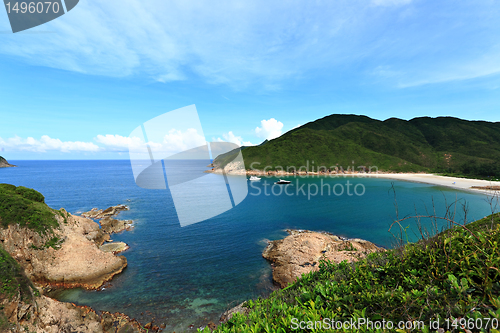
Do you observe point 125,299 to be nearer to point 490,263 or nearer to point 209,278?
point 209,278

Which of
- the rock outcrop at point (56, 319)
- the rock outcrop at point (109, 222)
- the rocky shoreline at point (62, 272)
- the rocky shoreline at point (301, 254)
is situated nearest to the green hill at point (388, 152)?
the rock outcrop at point (109, 222)

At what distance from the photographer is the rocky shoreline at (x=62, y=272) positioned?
11.0m

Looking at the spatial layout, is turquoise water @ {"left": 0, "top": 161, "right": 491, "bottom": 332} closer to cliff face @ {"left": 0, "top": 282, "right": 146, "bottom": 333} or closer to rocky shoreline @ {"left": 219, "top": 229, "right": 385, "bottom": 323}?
cliff face @ {"left": 0, "top": 282, "right": 146, "bottom": 333}

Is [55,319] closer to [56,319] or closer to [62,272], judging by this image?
[56,319]

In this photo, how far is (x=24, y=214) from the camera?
18672mm

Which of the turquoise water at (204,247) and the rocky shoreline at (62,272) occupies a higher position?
the rocky shoreline at (62,272)

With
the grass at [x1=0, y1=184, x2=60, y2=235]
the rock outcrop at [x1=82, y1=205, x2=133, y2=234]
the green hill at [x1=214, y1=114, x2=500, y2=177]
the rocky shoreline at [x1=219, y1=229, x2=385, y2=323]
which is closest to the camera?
the grass at [x1=0, y1=184, x2=60, y2=235]

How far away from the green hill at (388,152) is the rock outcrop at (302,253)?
308 ft

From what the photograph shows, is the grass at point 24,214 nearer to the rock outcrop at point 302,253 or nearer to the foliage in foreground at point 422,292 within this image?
the rock outcrop at point 302,253

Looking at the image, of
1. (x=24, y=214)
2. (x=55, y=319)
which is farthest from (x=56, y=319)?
(x=24, y=214)

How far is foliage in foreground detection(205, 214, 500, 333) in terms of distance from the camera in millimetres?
3723

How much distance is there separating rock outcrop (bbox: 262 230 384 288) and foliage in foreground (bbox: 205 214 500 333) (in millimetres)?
13576

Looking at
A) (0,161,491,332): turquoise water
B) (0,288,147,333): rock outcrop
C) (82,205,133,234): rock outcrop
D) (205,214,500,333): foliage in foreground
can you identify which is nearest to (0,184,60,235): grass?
(0,161,491,332): turquoise water

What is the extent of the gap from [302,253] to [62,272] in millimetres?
21841
